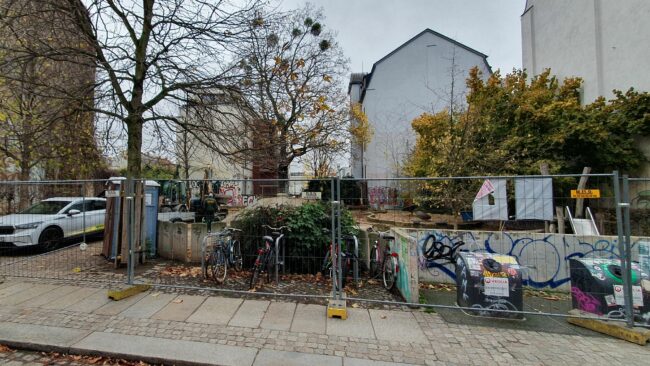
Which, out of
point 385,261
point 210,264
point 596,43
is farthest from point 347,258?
point 596,43

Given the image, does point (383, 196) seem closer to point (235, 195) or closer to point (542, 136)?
point (235, 195)

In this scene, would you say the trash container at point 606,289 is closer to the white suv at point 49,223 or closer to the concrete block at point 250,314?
the concrete block at point 250,314

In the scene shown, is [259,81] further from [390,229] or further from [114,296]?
[114,296]

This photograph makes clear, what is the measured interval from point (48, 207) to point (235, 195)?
6.00m

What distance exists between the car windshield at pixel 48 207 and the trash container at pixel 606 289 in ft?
38.3

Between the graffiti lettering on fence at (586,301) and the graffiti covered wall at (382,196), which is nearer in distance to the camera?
the graffiti lettering on fence at (586,301)

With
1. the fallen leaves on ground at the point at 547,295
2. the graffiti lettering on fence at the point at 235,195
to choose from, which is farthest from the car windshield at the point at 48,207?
the fallen leaves on ground at the point at 547,295

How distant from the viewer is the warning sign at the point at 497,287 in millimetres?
4320

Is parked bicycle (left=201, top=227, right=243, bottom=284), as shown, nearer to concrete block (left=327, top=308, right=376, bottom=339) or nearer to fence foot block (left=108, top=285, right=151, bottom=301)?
fence foot block (left=108, top=285, right=151, bottom=301)

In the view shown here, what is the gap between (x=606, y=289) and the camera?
4.08 meters

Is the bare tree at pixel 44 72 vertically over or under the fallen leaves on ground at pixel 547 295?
over

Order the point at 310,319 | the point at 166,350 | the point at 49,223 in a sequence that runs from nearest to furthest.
→ the point at 166,350, the point at 310,319, the point at 49,223

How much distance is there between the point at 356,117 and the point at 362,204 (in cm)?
1744

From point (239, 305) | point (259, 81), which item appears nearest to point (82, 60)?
point (259, 81)
